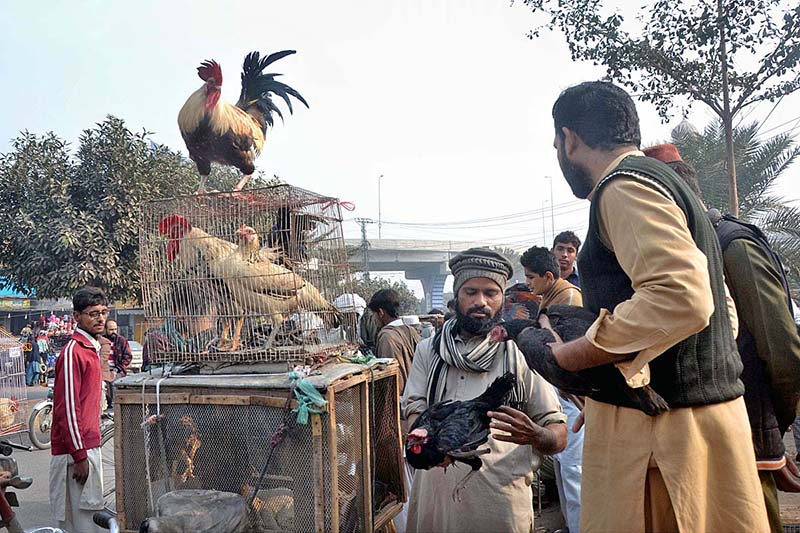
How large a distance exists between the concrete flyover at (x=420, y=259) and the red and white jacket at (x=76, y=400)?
127 ft

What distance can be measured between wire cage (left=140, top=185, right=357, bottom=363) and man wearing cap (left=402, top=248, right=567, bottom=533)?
689 millimetres

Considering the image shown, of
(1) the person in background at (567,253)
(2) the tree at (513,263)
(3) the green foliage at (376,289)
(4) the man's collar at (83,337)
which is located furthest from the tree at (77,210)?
(1) the person in background at (567,253)

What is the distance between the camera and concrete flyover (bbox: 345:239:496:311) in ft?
151

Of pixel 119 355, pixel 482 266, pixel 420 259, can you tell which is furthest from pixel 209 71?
pixel 420 259

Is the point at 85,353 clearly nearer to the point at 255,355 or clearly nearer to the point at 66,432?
the point at 66,432

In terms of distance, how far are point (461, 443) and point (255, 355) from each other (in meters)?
1.18

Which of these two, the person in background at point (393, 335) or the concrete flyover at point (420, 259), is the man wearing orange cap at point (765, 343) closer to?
the person in background at point (393, 335)

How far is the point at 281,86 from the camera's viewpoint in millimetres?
4695

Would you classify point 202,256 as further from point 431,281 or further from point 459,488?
point 431,281

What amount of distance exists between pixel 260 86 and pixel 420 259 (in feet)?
144

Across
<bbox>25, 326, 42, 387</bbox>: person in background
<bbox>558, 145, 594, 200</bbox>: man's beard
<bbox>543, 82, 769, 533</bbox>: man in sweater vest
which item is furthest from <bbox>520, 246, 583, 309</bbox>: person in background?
<bbox>25, 326, 42, 387</bbox>: person in background

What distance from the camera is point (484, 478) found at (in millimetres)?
2574

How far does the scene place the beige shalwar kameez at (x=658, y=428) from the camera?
55.7 inches

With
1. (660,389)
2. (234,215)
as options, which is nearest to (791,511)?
(660,389)
